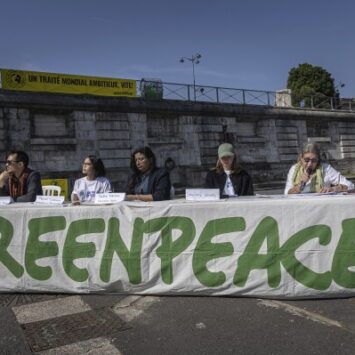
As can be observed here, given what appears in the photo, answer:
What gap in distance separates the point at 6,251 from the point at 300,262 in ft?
9.89

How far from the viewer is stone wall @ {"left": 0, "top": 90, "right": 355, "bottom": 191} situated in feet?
67.6

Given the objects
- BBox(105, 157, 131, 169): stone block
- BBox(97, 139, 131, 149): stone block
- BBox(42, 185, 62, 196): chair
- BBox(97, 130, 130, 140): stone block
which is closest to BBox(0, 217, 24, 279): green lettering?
BBox(42, 185, 62, 196): chair

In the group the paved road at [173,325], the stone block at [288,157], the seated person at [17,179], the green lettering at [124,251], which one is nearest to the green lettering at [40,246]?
the paved road at [173,325]

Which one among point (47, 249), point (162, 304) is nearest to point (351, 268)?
point (162, 304)

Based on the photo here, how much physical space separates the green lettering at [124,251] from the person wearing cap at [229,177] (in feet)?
4.44

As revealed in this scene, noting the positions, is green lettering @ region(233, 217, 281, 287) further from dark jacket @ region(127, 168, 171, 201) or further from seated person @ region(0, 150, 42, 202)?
seated person @ region(0, 150, 42, 202)

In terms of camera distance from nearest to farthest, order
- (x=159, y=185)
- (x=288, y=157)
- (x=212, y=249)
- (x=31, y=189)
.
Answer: (x=212, y=249), (x=159, y=185), (x=31, y=189), (x=288, y=157)

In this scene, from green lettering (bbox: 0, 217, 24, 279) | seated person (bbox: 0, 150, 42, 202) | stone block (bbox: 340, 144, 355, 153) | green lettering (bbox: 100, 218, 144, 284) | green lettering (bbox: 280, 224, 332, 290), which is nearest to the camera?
green lettering (bbox: 280, 224, 332, 290)

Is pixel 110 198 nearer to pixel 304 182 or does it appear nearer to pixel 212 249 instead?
pixel 212 249

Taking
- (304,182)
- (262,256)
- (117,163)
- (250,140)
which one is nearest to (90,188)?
(262,256)

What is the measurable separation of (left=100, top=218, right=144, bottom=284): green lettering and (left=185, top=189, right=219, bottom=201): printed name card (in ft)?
1.81

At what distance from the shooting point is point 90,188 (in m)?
5.87

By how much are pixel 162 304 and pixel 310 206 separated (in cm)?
168

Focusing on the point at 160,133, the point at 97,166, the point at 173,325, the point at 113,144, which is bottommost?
the point at 173,325
